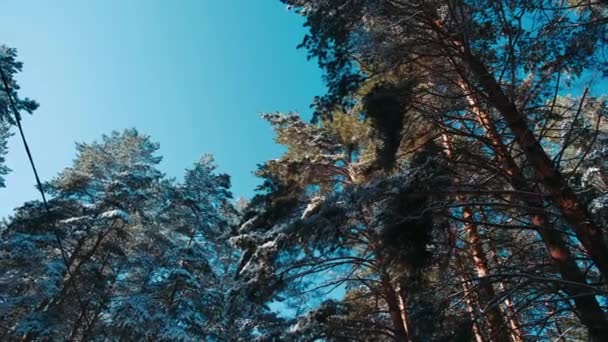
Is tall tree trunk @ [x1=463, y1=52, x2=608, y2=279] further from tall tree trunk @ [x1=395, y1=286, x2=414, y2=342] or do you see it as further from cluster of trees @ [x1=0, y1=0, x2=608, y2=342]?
tall tree trunk @ [x1=395, y1=286, x2=414, y2=342]

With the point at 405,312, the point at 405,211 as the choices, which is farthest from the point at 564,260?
the point at 405,312

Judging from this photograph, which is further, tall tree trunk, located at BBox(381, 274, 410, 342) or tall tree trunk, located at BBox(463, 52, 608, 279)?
tall tree trunk, located at BBox(381, 274, 410, 342)

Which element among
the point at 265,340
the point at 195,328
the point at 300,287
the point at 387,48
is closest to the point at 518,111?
the point at 387,48

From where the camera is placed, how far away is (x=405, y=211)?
15.5 feet

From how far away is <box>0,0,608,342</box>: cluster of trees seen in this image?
448cm

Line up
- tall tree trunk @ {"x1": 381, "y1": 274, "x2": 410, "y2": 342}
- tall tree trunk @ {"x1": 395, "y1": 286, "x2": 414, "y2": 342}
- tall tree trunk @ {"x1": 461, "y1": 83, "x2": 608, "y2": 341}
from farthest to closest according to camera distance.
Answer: tall tree trunk @ {"x1": 381, "y1": 274, "x2": 410, "y2": 342} → tall tree trunk @ {"x1": 395, "y1": 286, "x2": 414, "y2": 342} → tall tree trunk @ {"x1": 461, "y1": 83, "x2": 608, "y2": 341}

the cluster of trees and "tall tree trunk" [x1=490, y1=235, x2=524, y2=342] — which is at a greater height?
the cluster of trees

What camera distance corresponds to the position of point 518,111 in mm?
4879

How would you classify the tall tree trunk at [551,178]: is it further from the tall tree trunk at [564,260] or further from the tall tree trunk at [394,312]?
the tall tree trunk at [394,312]

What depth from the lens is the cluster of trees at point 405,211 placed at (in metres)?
4.48

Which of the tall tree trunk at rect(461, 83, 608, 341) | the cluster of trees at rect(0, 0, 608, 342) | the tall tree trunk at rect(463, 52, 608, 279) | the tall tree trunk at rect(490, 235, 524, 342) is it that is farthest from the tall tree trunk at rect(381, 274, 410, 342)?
the tall tree trunk at rect(463, 52, 608, 279)

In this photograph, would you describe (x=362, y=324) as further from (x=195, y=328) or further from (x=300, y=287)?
(x=195, y=328)

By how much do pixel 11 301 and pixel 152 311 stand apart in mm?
4330

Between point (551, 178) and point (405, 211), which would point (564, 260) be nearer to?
point (551, 178)
